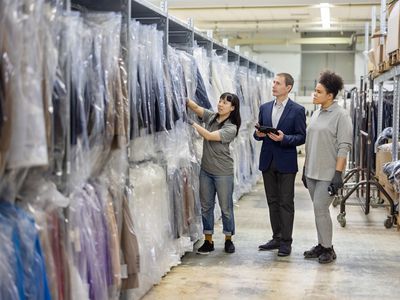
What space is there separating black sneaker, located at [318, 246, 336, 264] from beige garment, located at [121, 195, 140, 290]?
79.6 inches

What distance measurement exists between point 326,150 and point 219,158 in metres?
0.88

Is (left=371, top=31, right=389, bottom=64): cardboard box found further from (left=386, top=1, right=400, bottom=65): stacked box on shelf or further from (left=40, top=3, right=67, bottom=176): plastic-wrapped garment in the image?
(left=40, top=3, right=67, bottom=176): plastic-wrapped garment

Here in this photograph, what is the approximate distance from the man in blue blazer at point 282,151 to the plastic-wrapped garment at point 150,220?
1.16 m

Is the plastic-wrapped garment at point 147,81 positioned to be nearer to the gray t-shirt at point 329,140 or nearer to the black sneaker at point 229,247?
the gray t-shirt at point 329,140

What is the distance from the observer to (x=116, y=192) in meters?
3.10

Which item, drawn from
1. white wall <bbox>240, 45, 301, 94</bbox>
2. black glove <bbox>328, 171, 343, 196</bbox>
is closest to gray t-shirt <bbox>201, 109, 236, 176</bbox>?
black glove <bbox>328, 171, 343, 196</bbox>

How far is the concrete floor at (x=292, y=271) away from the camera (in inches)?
154

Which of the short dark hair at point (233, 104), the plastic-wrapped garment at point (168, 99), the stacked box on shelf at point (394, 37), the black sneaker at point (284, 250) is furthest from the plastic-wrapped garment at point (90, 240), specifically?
the stacked box on shelf at point (394, 37)

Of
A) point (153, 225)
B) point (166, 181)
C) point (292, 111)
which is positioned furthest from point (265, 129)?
point (153, 225)

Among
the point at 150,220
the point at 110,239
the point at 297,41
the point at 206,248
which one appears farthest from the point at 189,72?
the point at 297,41

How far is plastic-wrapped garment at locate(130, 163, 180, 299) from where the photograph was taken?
3562 millimetres

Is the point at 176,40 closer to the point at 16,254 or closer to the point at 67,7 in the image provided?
the point at 67,7

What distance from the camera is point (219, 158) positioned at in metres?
4.71

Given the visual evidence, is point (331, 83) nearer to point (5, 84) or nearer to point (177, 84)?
point (177, 84)
